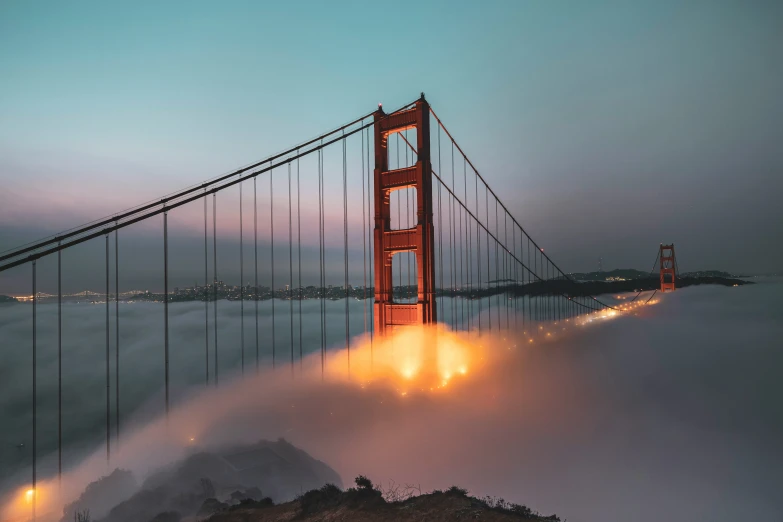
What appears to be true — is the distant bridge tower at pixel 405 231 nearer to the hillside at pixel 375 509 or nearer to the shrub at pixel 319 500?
the shrub at pixel 319 500

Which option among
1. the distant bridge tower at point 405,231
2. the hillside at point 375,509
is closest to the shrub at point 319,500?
the hillside at point 375,509

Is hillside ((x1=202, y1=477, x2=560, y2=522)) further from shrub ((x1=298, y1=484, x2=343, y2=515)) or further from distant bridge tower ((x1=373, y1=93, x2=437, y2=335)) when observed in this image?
distant bridge tower ((x1=373, y1=93, x2=437, y2=335))

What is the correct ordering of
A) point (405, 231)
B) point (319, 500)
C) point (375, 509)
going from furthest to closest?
point (405, 231) < point (319, 500) < point (375, 509)

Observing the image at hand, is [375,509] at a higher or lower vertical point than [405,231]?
lower

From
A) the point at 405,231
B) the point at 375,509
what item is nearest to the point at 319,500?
the point at 375,509

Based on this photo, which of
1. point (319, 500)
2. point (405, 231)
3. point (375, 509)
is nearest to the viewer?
point (375, 509)

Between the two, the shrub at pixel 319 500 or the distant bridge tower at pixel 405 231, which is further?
the distant bridge tower at pixel 405 231

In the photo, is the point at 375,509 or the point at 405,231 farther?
the point at 405,231

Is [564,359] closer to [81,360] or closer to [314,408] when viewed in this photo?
[314,408]

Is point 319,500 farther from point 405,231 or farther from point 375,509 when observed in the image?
point 405,231
